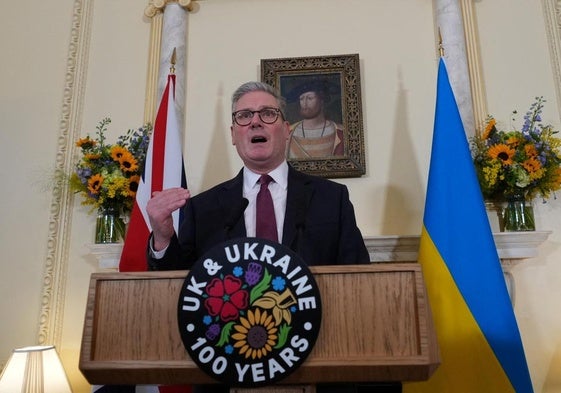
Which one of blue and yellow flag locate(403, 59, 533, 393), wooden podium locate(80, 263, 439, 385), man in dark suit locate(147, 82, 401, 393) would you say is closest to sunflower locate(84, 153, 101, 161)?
man in dark suit locate(147, 82, 401, 393)

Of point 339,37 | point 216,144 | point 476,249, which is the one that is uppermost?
point 339,37

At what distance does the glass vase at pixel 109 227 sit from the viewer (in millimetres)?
2703

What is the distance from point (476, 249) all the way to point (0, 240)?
2.68 metres

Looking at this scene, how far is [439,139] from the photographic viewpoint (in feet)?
7.49

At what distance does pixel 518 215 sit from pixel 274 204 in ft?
5.52

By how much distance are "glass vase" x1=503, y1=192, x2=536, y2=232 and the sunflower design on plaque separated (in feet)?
6.79

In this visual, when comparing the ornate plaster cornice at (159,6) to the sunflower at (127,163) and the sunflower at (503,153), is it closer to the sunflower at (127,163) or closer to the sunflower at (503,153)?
the sunflower at (127,163)

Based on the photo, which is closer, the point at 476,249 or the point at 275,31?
the point at 476,249

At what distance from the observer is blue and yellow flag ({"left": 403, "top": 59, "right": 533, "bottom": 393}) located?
189cm

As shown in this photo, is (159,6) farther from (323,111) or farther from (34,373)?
(34,373)

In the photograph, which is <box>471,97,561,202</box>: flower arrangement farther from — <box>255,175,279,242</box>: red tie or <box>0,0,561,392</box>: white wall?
<box>255,175,279,242</box>: red tie

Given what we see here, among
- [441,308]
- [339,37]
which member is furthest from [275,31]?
[441,308]

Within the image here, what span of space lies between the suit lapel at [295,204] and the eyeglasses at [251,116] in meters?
A: 0.17

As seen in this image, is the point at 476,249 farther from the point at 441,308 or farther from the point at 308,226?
the point at 308,226
